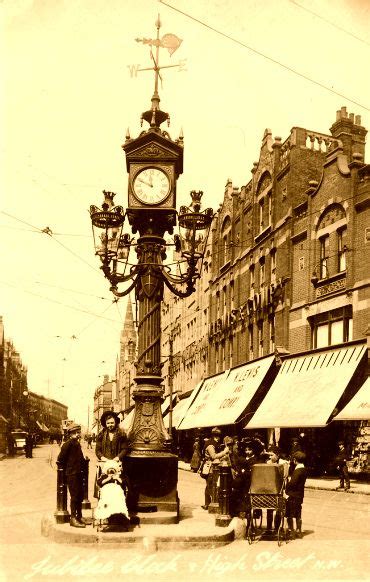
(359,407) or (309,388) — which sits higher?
(309,388)

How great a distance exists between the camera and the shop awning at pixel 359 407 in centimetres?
2183

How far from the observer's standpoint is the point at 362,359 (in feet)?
80.0

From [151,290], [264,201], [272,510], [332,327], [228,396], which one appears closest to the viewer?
[272,510]

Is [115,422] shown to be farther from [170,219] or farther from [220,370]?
[220,370]

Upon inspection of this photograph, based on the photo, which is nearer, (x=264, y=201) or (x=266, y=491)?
(x=266, y=491)

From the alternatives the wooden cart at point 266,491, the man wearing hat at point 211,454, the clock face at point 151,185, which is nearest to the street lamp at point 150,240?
the clock face at point 151,185

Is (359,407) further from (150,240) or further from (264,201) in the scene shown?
(264,201)

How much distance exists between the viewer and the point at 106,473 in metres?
11.1

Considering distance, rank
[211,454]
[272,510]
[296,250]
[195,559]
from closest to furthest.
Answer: [195,559] < [272,510] < [211,454] < [296,250]

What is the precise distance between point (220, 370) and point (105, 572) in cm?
3259

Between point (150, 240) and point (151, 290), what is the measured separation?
93cm

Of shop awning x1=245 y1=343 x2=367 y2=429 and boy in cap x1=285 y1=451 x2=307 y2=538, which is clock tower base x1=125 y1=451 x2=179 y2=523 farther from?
shop awning x1=245 y1=343 x2=367 y2=429

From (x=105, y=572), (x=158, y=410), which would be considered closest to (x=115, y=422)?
(x=158, y=410)

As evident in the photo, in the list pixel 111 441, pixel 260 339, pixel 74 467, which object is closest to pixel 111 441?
pixel 111 441
